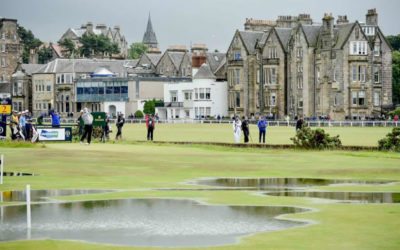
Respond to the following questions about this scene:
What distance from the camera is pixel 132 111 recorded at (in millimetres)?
169500

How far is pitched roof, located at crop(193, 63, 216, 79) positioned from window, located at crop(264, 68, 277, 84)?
11.4m

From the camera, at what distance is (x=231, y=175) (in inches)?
1665

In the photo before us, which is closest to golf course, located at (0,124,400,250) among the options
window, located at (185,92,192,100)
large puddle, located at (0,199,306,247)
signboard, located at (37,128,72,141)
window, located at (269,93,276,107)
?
large puddle, located at (0,199,306,247)

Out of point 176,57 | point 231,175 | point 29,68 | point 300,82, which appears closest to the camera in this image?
point 231,175

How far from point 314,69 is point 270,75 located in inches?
337

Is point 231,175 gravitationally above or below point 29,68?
below

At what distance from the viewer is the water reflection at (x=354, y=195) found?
32.1 metres

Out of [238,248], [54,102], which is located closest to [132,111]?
[54,102]

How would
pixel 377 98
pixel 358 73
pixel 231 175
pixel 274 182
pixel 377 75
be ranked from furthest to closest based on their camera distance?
1. pixel 377 75
2. pixel 377 98
3. pixel 358 73
4. pixel 231 175
5. pixel 274 182

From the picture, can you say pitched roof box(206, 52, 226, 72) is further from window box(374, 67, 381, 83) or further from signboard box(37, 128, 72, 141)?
signboard box(37, 128, 72, 141)

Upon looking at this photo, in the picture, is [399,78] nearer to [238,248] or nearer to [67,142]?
[67,142]

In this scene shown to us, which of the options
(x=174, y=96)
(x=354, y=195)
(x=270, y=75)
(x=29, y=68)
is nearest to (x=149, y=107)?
(x=174, y=96)

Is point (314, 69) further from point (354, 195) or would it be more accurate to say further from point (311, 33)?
point (354, 195)

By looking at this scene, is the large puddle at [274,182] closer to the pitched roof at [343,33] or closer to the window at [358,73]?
the pitched roof at [343,33]
